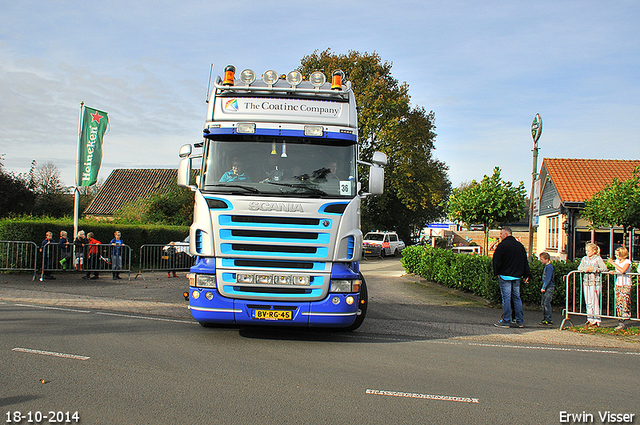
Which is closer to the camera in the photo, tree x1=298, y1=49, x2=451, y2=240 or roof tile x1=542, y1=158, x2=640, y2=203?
roof tile x1=542, y1=158, x2=640, y2=203

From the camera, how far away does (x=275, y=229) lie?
6.59 meters

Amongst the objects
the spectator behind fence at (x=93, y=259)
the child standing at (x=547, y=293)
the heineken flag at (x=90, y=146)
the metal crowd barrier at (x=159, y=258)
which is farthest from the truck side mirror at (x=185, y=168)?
the heineken flag at (x=90, y=146)

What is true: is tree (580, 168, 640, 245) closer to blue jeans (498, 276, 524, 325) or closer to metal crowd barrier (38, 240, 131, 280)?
blue jeans (498, 276, 524, 325)

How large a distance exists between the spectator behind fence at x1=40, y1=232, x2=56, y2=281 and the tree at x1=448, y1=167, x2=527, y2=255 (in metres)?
13.5

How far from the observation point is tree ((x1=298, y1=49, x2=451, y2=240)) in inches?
1366

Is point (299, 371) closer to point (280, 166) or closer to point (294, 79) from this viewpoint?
point (280, 166)

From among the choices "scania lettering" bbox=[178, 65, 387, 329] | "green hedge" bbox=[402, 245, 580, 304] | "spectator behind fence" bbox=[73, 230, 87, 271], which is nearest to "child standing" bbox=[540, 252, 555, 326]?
"green hedge" bbox=[402, 245, 580, 304]

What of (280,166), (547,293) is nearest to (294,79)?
(280,166)

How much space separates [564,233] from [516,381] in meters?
23.3

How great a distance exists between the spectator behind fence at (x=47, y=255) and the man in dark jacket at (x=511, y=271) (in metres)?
12.6

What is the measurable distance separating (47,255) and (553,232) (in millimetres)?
25523

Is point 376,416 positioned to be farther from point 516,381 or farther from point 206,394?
point 516,381

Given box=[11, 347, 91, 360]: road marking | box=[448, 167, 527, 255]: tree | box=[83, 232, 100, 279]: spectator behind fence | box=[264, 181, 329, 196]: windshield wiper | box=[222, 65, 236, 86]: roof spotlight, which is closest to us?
box=[11, 347, 91, 360]: road marking

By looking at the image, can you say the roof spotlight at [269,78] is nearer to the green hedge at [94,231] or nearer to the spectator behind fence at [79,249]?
the spectator behind fence at [79,249]
